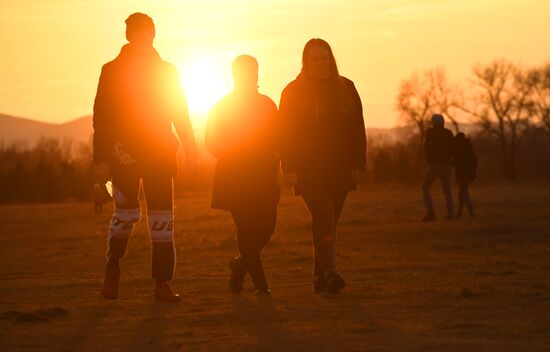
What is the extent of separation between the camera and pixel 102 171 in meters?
9.14

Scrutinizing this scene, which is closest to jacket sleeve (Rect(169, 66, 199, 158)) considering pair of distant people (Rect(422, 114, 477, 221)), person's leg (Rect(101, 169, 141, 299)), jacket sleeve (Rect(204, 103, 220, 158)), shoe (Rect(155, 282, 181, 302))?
person's leg (Rect(101, 169, 141, 299))

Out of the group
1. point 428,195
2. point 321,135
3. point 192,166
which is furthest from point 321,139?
point 428,195

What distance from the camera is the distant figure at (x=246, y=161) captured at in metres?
9.77

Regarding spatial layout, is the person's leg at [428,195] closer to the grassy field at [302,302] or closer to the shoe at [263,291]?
the grassy field at [302,302]

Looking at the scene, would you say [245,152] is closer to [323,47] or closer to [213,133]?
[213,133]

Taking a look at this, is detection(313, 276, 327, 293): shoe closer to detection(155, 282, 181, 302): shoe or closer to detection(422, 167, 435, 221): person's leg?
detection(155, 282, 181, 302): shoe

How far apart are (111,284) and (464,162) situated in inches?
640

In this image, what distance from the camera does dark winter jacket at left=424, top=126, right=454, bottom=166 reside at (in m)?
22.5

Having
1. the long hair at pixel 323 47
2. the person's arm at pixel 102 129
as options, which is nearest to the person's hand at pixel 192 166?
the person's arm at pixel 102 129

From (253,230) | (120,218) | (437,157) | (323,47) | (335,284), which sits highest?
(323,47)

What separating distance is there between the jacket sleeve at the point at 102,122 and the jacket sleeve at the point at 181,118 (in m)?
0.52

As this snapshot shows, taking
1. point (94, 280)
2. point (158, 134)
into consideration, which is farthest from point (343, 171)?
point (94, 280)

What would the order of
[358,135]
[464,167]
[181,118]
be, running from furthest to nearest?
[464,167]
[358,135]
[181,118]

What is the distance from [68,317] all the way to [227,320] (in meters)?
1.17
